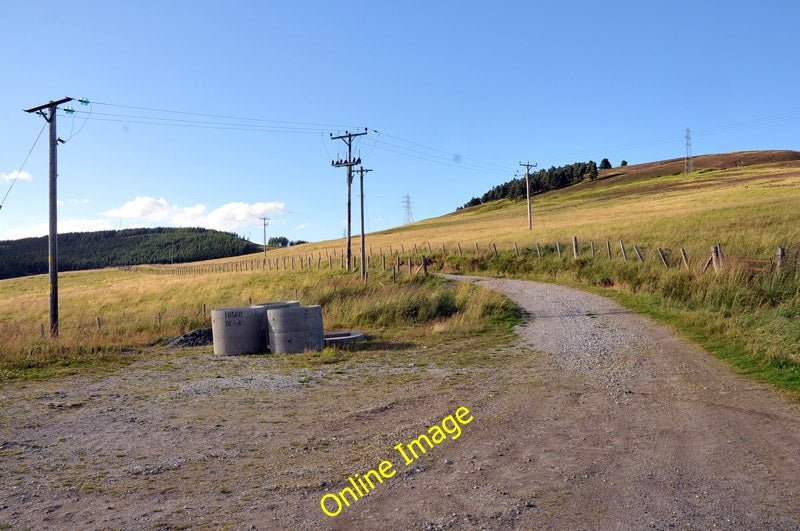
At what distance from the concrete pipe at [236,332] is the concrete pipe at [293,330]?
563mm

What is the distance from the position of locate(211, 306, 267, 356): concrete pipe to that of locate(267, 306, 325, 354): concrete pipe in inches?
22.2

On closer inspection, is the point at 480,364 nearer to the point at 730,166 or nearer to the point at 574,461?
the point at 574,461

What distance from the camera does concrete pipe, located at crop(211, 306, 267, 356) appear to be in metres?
14.8

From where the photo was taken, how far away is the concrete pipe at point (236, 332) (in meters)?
14.8

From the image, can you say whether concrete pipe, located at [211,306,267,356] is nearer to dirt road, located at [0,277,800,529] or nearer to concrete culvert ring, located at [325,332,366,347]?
concrete culvert ring, located at [325,332,366,347]

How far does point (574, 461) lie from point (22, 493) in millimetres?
5145

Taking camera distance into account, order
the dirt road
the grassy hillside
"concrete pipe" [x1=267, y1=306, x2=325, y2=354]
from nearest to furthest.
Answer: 1. the dirt road
2. the grassy hillside
3. "concrete pipe" [x1=267, y1=306, x2=325, y2=354]

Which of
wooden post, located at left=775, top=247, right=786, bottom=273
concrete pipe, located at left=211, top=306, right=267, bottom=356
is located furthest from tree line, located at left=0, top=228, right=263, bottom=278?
wooden post, located at left=775, top=247, right=786, bottom=273

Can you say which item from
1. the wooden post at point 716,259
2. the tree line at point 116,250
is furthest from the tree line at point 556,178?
the wooden post at point 716,259

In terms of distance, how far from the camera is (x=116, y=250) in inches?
6393

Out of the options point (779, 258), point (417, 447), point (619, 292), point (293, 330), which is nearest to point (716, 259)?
point (779, 258)

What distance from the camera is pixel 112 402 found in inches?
377

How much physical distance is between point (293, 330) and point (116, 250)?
16508 cm

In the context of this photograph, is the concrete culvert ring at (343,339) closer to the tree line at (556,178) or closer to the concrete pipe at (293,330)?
the concrete pipe at (293,330)
